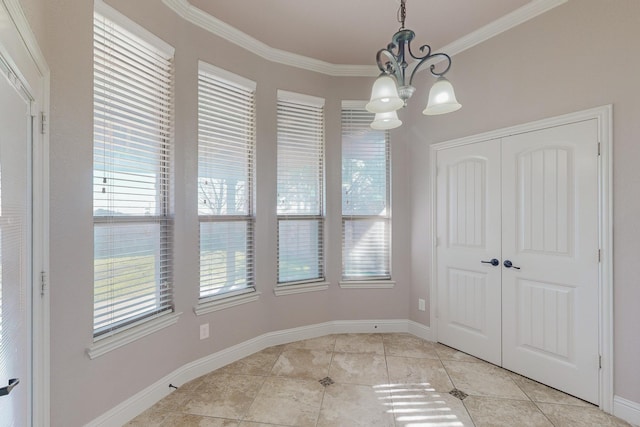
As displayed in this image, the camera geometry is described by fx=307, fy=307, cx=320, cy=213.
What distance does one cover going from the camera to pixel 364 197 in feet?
11.5

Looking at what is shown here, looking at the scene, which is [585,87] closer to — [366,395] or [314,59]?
[314,59]

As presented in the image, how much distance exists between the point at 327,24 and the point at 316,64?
2.17 ft

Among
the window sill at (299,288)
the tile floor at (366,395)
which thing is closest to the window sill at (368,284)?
the window sill at (299,288)

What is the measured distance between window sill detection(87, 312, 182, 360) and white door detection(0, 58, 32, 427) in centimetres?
41

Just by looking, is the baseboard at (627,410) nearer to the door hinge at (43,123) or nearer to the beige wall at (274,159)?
the beige wall at (274,159)

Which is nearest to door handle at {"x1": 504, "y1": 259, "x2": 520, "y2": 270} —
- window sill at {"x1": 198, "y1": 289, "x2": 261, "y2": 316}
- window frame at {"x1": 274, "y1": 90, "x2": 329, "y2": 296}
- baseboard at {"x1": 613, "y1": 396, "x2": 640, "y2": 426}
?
baseboard at {"x1": 613, "y1": 396, "x2": 640, "y2": 426}

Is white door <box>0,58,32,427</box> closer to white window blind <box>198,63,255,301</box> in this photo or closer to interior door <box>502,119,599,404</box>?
white window blind <box>198,63,255,301</box>

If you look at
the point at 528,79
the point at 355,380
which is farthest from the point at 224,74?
the point at 355,380

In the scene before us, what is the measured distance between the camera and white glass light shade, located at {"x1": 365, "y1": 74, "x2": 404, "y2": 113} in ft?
5.21

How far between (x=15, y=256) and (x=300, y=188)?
7.76 ft

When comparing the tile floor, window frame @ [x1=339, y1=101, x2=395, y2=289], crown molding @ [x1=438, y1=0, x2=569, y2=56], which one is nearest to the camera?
the tile floor

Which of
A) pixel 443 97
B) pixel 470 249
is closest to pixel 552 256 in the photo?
pixel 470 249

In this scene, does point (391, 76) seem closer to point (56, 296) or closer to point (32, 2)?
point (32, 2)

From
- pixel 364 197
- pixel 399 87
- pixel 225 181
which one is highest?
pixel 399 87
